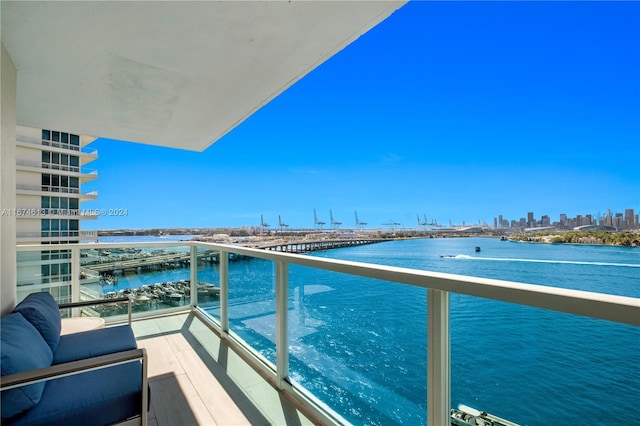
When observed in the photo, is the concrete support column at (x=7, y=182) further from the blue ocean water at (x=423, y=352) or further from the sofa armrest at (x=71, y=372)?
the blue ocean water at (x=423, y=352)

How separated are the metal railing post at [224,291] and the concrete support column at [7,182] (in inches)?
68.6

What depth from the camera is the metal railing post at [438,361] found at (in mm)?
1196

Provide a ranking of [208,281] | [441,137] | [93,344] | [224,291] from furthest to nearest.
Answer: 1. [441,137]
2. [208,281]
3. [224,291]
4. [93,344]

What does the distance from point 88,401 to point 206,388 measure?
1.08 metres

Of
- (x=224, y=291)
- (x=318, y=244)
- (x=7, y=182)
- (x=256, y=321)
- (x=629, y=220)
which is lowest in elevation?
(x=256, y=321)

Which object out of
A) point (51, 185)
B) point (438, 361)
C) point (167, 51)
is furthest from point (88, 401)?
point (51, 185)

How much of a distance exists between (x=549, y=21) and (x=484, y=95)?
14.6 m

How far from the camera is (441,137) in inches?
1217

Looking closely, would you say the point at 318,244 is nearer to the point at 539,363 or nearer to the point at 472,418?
the point at 472,418

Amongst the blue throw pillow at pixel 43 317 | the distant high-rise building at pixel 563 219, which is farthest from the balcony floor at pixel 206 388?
the distant high-rise building at pixel 563 219

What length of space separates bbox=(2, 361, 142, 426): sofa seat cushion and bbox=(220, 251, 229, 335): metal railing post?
179 cm

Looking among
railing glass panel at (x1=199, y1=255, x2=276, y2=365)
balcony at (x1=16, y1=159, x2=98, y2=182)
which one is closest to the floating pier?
railing glass panel at (x1=199, y1=255, x2=276, y2=365)

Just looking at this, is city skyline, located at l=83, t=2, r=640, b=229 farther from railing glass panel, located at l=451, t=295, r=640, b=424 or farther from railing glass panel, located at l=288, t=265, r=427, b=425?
railing glass panel, located at l=451, t=295, r=640, b=424

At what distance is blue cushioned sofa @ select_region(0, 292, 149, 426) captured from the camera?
3.99ft
